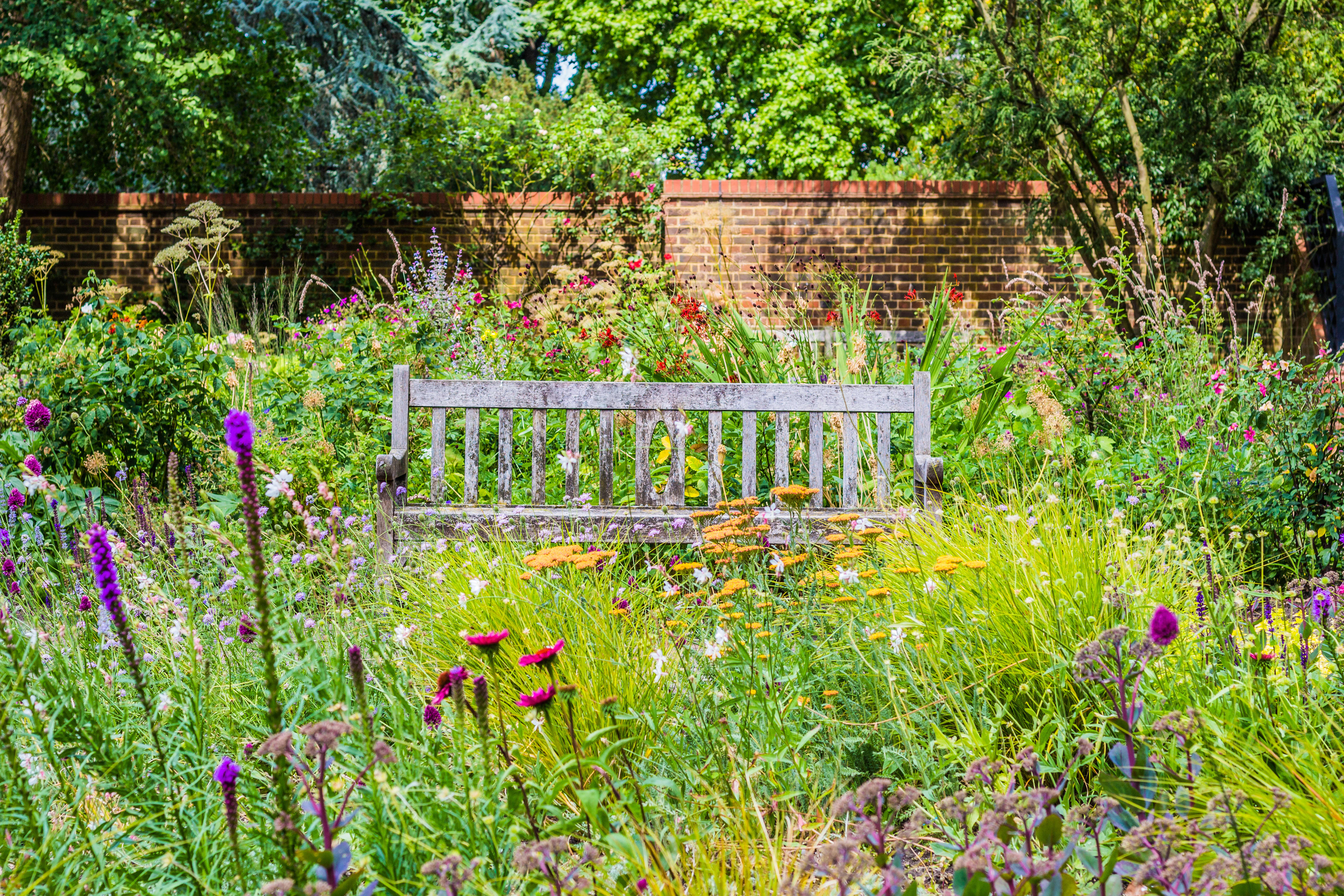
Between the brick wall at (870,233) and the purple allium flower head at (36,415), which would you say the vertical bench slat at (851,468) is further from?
the brick wall at (870,233)

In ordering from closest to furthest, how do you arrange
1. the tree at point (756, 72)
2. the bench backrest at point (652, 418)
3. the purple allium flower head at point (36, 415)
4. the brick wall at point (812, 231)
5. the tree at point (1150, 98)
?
the purple allium flower head at point (36, 415)
the bench backrest at point (652, 418)
the tree at point (1150, 98)
the brick wall at point (812, 231)
the tree at point (756, 72)

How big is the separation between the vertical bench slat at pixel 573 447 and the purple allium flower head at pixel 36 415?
A: 170 centimetres

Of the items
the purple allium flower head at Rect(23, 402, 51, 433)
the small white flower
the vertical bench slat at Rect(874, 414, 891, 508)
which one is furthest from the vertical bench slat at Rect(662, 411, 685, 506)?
the purple allium flower head at Rect(23, 402, 51, 433)

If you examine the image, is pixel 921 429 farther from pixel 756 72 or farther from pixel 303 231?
pixel 756 72

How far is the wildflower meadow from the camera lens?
1.42 metres

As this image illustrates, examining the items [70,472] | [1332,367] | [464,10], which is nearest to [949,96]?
[1332,367]

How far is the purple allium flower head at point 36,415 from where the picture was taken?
339 centimetres

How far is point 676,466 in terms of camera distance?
12.3 ft

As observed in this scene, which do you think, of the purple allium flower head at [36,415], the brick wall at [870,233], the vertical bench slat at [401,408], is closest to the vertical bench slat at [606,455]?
the vertical bench slat at [401,408]

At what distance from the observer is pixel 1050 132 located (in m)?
8.55

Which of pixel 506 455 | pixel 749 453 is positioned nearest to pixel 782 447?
pixel 749 453

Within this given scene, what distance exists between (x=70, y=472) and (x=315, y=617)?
199cm

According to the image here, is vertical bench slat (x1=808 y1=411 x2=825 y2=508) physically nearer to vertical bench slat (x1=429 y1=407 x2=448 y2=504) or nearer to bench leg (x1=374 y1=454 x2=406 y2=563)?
vertical bench slat (x1=429 y1=407 x2=448 y2=504)

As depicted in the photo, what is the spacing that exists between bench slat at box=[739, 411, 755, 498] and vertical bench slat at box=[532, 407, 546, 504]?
2.40 feet
